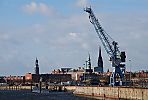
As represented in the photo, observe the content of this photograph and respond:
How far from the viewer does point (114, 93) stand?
11056 cm

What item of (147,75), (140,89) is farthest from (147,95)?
(147,75)

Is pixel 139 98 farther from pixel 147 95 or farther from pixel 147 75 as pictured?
pixel 147 75

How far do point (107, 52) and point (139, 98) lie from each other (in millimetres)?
42341

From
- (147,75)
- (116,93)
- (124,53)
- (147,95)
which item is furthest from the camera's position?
(147,75)

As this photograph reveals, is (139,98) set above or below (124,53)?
below

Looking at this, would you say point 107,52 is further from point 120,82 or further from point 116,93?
point 116,93

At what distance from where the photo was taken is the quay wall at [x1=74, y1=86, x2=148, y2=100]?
9160cm

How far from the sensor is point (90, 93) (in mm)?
136625

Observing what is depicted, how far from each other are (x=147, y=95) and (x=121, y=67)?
43618mm

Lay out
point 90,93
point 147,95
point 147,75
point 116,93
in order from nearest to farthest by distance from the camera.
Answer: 1. point 147,95
2. point 116,93
3. point 90,93
4. point 147,75

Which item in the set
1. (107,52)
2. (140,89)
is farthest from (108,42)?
(140,89)

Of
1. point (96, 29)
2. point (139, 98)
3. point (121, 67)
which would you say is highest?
point (96, 29)

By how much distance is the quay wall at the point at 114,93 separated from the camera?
91600mm

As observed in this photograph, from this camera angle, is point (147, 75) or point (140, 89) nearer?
point (140, 89)
